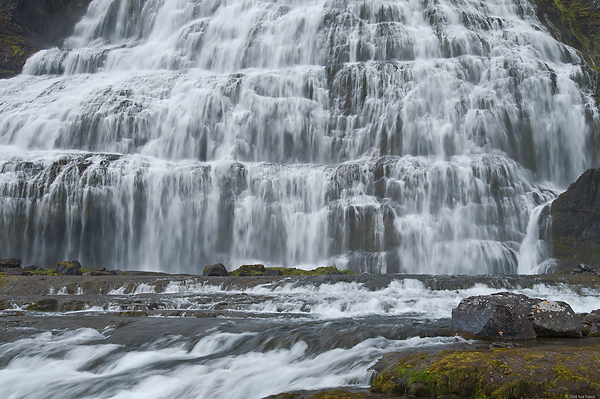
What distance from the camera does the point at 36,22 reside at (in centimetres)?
4912

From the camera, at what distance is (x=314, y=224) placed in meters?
25.6

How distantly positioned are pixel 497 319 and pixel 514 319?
23cm

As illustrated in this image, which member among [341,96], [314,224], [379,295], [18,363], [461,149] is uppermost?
[341,96]

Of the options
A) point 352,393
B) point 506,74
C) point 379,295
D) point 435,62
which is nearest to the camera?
point 352,393

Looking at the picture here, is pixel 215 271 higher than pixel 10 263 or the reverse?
the reverse

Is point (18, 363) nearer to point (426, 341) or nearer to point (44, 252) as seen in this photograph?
point (426, 341)

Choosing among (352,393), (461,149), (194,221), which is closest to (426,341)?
(352,393)

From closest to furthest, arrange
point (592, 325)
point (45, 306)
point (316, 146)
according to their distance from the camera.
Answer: point (592, 325) → point (45, 306) → point (316, 146)

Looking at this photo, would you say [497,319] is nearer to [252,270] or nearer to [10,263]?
[252,270]

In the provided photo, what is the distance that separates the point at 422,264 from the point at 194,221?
11695mm

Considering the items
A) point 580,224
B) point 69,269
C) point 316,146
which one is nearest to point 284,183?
point 316,146

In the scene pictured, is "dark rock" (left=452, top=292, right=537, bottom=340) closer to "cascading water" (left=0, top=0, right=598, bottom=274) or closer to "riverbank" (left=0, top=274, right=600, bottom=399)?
"riverbank" (left=0, top=274, right=600, bottom=399)

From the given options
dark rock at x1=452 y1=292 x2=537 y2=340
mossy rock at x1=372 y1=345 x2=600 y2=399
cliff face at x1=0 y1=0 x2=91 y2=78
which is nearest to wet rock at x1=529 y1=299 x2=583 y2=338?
dark rock at x1=452 y1=292 x2=537 y2=340

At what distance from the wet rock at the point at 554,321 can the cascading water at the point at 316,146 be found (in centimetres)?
1592
